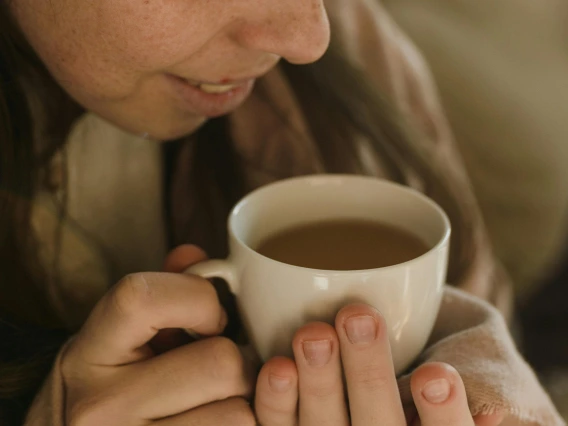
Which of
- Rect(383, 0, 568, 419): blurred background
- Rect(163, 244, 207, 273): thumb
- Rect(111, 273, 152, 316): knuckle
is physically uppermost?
Rect(111, 273, 152, 316): knuckle

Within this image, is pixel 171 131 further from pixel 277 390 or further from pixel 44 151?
pixel 277 390

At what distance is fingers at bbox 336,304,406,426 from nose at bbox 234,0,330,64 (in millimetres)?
260

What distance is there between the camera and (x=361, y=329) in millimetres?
471

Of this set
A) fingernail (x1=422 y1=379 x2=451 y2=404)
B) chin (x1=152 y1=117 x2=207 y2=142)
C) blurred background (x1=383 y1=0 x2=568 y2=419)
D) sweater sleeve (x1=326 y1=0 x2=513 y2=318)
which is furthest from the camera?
blurred background (x1=383 y1=0 x2=568 y2=419)

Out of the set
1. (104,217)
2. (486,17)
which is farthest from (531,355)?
(104,217)

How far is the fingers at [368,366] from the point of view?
47cm

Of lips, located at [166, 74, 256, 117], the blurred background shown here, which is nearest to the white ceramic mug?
lips, located at [166, 74, 256, 117]

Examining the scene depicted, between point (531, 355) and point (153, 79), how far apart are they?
1.01m

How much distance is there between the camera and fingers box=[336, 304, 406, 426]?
1.55 ft

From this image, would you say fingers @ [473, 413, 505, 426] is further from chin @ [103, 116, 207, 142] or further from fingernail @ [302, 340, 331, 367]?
chin @ [103, 116, 207, 142]

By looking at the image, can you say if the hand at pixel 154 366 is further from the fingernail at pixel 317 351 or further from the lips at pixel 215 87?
the lips at pixel 215 87

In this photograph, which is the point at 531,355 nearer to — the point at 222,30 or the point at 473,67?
the point at 473,67

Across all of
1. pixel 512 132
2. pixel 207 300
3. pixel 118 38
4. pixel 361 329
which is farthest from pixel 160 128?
pixel 512 132

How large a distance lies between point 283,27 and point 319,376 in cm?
32
